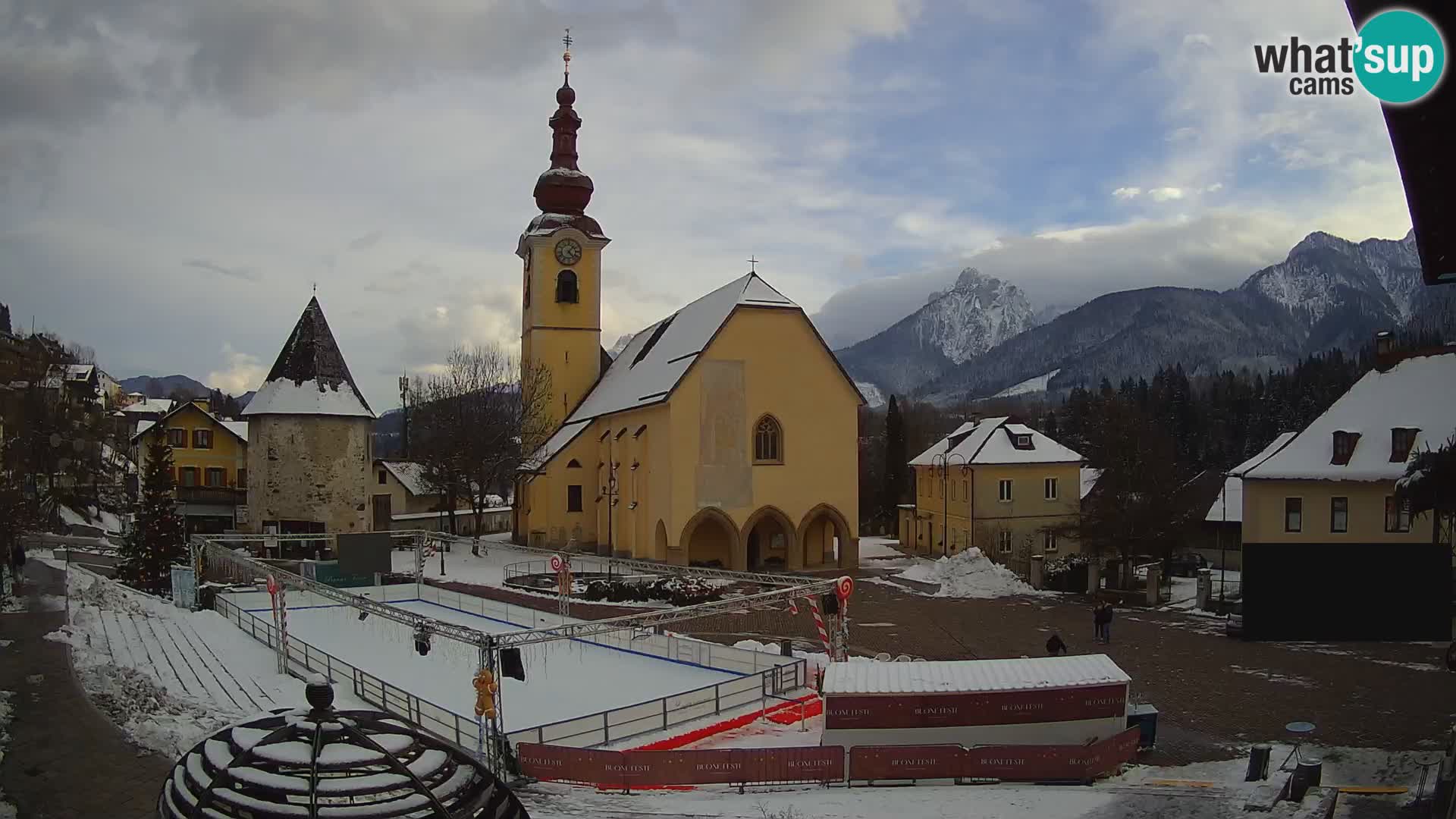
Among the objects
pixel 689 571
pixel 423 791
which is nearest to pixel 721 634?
pixel 689 571

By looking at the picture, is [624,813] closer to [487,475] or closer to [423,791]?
[423,791]

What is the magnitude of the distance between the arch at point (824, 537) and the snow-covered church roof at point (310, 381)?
17.9 metres

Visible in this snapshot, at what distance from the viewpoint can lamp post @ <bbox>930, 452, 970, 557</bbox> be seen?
151 ft

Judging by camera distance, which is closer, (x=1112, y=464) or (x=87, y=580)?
(x=87, y=580)

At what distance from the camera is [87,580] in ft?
90.5

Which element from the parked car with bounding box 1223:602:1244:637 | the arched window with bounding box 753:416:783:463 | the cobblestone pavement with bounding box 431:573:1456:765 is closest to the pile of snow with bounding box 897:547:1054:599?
the cobblestone pavement with bounding box 431:573:1456:765

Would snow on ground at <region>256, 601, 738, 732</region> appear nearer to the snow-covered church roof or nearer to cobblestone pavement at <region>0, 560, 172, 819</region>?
cobblestone pavement at <region>0, 560, 172, 819</region>

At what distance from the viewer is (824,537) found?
40.0 m

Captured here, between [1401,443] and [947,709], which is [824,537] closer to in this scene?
[1401,443]

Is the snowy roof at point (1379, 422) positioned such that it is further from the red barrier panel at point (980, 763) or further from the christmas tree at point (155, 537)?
the christmas tree at point (155, 537)

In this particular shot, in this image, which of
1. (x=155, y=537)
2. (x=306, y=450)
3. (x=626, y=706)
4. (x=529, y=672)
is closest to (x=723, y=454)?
(x=306, y=450)

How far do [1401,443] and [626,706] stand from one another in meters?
20.7

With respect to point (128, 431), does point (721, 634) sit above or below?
below

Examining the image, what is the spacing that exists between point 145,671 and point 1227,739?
706 inches
